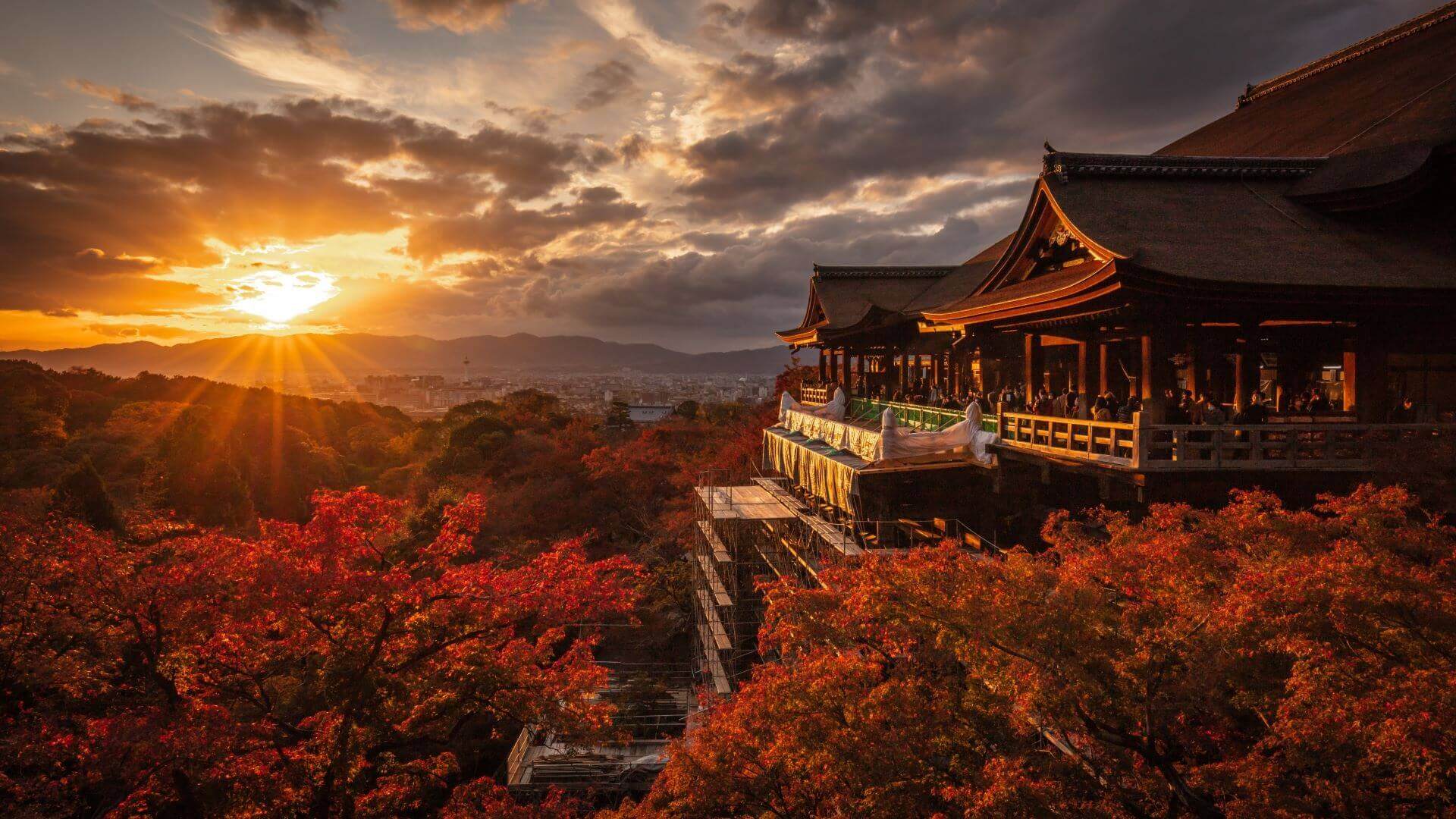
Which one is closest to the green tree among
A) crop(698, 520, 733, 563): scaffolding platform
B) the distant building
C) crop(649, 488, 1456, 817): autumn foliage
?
crop(698, 520, 733, 563): scaffolding platform

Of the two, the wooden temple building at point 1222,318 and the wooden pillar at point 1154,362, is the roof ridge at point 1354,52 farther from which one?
the wooden pillar at point 1154,362

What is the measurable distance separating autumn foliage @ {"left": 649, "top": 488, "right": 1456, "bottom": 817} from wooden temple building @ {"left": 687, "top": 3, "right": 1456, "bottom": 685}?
1532mm

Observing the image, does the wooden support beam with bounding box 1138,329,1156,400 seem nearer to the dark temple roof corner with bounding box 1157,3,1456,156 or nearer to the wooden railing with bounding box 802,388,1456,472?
the wooden railing with bounding box 802,388,1456,472

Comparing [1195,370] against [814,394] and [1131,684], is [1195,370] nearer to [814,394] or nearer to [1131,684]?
[1131,684]

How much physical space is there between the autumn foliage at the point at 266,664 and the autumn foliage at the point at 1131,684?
3.93 m

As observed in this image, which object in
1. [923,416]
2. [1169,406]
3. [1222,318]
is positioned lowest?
[923,416]

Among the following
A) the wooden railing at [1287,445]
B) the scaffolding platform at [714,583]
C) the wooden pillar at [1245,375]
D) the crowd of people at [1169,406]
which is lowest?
the scaffolding platform at [714,583]

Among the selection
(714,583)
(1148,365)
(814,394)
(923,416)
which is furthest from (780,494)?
(1148,365)

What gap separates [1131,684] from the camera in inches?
285

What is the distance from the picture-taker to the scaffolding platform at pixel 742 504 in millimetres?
20766

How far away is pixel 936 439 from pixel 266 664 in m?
13.1

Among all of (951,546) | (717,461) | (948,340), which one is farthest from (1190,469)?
(717,461)

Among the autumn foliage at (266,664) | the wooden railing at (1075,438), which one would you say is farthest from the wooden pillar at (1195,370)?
the autumn foliage at (266,664)

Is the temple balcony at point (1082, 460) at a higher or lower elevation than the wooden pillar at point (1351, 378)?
lower
